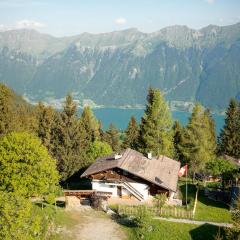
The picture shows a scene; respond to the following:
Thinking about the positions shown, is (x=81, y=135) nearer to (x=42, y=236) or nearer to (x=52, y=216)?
(x=52, y=216)

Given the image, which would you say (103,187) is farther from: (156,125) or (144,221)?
(156,125)

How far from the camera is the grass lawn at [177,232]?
3966 centimetres

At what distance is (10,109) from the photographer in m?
56.7

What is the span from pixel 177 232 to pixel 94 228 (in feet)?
26.1

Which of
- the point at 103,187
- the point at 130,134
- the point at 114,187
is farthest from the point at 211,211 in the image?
the point at 130,134

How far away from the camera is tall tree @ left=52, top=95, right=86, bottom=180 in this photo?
198 feet

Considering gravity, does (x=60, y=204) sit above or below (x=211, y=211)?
above

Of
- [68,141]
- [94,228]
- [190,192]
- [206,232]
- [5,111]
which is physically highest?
[5,111]

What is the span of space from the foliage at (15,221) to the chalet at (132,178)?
2270cm

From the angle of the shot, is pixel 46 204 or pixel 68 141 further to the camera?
pixel 68 141

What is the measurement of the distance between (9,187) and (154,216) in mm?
15176

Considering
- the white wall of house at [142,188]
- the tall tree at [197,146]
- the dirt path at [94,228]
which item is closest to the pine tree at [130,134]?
the tall tree at [197,146]

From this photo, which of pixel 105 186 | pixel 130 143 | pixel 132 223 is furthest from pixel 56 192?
pixel 130 143

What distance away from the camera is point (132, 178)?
53031 millimetres
